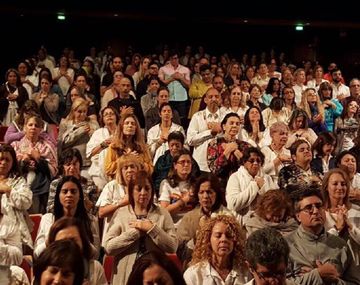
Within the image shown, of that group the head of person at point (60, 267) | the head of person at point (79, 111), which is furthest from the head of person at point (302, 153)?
the head of person at point (60, 267)

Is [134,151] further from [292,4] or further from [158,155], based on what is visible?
[292,4]

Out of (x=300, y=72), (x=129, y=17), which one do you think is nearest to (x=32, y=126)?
(x=300, y=72)

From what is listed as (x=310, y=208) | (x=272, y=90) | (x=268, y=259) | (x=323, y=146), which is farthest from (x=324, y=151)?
(x=268, y=259)

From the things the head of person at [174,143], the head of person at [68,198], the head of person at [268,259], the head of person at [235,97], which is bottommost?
the head of person at [268,259]

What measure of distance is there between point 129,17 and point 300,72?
5422 millimetres

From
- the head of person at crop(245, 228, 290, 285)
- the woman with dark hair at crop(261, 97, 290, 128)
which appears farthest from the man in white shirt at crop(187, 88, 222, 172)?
the head of person at crop(245, 228, 290, 285)

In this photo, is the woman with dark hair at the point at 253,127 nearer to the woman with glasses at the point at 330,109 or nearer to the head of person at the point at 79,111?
the head of person at the point at 79,111

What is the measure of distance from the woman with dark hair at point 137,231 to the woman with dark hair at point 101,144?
150cm

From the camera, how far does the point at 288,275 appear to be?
361 cm

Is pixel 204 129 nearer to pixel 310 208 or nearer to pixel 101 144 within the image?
pixel 101 144

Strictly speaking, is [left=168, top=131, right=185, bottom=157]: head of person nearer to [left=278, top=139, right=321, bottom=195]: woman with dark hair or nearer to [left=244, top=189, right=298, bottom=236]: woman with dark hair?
[left=278, top=139, right=321, bottom=195]: woman with dark hair

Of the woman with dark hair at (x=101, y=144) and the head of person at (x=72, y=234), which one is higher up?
the woman with dark hair at (x=101, y=144)

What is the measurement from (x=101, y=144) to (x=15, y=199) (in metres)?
1.68

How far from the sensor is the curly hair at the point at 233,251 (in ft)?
12.1
